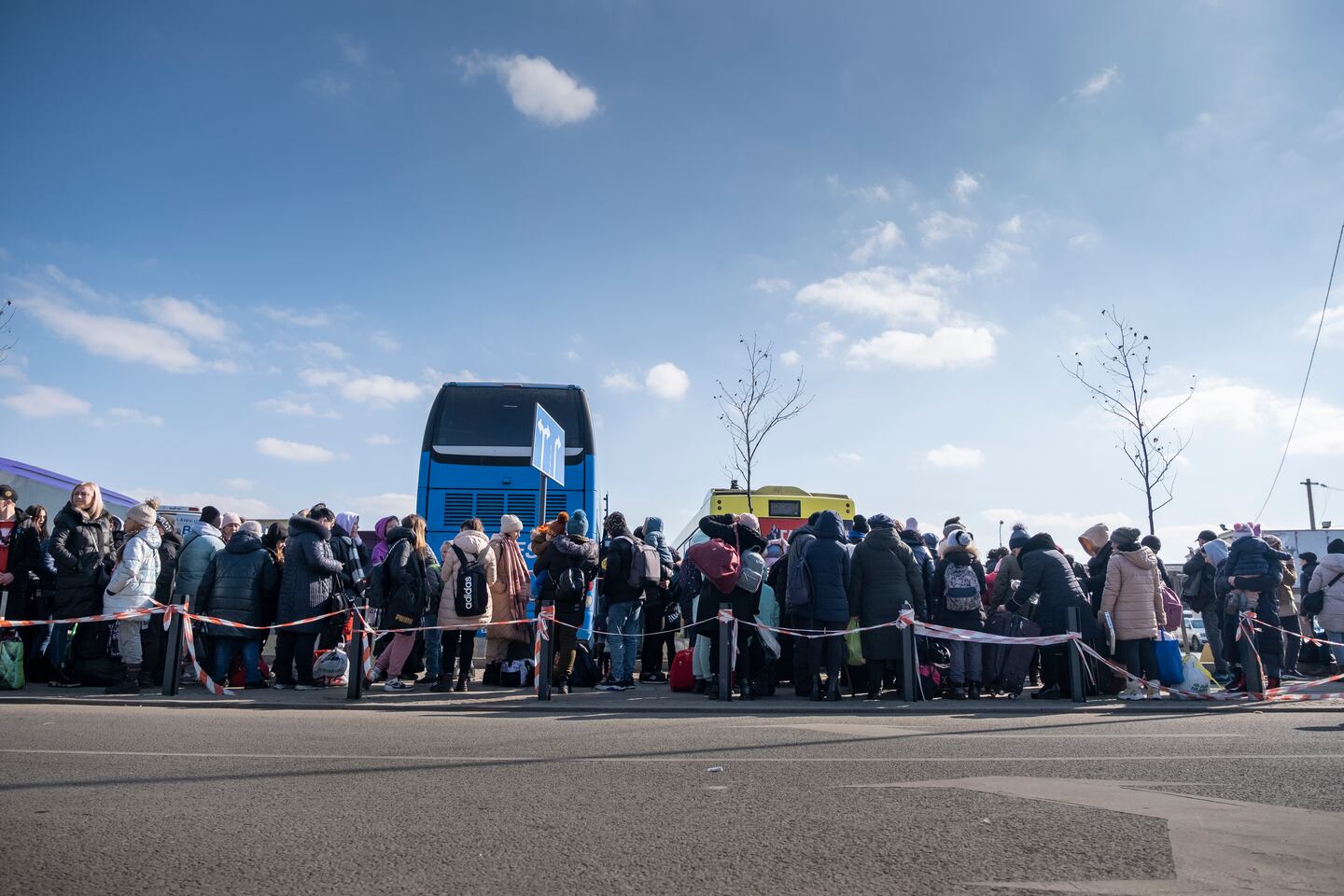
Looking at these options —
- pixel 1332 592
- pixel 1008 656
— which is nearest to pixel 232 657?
pixel 1008 656

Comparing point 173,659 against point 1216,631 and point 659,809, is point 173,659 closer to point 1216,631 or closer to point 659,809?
point 659,809

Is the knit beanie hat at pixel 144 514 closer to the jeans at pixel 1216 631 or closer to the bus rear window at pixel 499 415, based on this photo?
the bus rear window at pixel 499 415

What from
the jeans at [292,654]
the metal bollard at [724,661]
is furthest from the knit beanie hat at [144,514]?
the metal bollard at [724,661]

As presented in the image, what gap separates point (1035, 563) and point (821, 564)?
2.49 meters

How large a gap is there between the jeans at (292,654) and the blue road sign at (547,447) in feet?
11.6

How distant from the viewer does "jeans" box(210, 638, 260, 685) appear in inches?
417

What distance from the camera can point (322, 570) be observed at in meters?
10.6

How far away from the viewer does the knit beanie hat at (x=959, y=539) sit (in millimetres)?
11062

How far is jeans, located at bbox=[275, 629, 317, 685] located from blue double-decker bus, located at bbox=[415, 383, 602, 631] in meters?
4.52

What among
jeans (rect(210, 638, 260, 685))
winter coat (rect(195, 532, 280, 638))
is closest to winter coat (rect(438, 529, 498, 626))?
winter coat (rect(195, 532, 280, 638))

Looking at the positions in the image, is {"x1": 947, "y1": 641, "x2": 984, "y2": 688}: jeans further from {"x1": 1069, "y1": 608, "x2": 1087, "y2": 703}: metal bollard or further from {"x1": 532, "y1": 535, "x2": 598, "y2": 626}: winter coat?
{"x1": 532, "y1": 535, "x2": 598, "y2": 626}: winter coat

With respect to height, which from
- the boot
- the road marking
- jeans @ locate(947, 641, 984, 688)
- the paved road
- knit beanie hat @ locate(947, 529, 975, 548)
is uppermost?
knit beanie hat @ locate(947, 529, 975, 548)

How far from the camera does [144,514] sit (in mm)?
10039

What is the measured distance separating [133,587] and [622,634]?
17.7 ft
